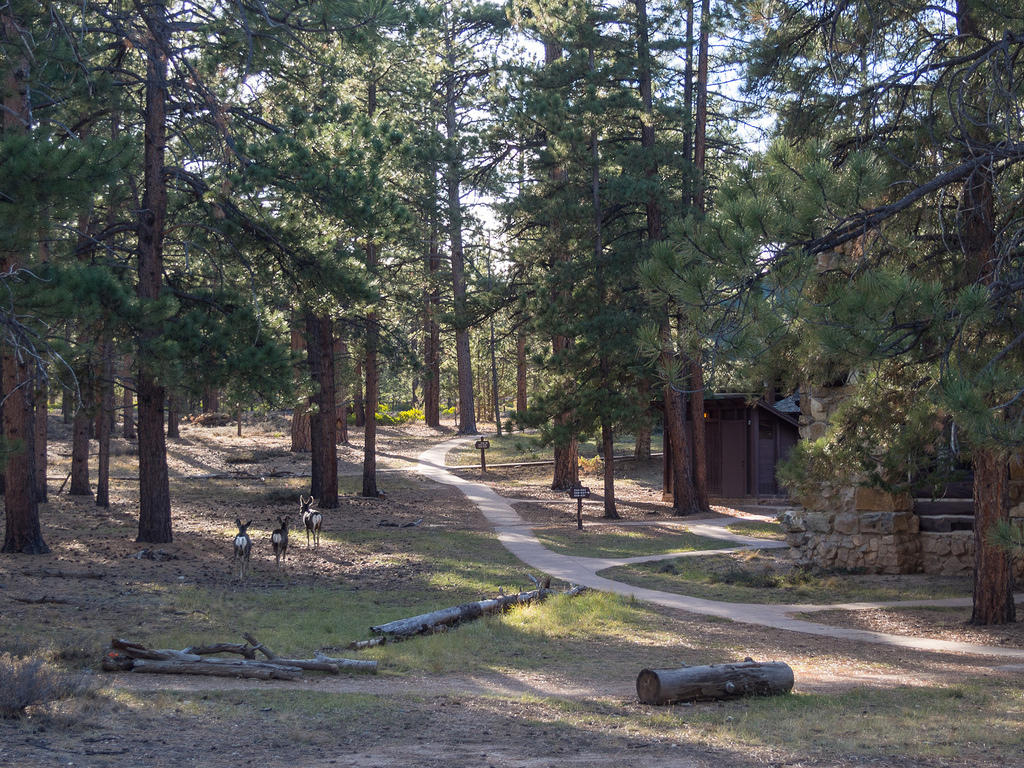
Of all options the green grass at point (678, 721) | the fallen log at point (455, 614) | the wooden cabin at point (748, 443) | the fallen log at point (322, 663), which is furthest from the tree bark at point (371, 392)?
the green grass at point (678, 721)

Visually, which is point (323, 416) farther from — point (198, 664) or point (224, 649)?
point (198, 664)

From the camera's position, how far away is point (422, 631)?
38.1 ft

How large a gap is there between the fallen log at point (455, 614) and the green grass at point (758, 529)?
10036 millimetres

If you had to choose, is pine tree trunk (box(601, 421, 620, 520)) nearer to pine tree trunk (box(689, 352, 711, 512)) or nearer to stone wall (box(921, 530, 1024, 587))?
pine tree trunk (box(689, 352, 711, 512))

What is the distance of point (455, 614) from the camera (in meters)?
12.2

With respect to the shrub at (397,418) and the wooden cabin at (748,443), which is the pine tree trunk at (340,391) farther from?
the shrub at (397,418)

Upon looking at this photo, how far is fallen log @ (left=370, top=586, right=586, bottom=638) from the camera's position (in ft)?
37.0

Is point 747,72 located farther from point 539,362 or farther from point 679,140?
point 679,140

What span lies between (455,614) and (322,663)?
3.08 meters

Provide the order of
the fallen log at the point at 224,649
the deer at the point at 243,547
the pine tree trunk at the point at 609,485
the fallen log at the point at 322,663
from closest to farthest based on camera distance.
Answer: the fallen log at the point at 322,663
the fallen log at the point at 224,649
the deer at the point at 243,547
the pine tree trunk at the point at 609,485

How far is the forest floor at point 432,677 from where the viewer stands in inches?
262

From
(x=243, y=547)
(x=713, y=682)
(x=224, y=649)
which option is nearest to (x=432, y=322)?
(x=243, y=547)

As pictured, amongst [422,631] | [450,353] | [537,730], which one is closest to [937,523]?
[422,631]

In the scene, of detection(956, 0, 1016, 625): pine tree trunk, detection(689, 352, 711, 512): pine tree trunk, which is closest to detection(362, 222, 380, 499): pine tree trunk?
detection(689, 352, 711, 512): pine tree trunk
